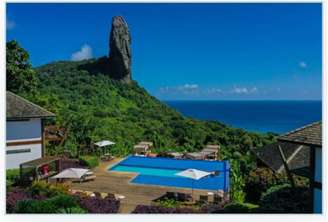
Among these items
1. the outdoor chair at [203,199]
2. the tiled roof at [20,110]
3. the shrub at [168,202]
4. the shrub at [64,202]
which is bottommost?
the shrub at [168,202]

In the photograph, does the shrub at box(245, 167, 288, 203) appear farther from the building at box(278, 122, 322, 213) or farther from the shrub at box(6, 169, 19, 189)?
the shrub at box(6, 169, 19, 189)

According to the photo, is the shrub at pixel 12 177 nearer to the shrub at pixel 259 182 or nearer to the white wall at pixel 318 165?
the shrub at pixel 259 182

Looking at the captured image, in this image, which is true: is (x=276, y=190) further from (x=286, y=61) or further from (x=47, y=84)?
(x=47, y=84)

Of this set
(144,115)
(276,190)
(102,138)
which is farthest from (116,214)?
(144,115)

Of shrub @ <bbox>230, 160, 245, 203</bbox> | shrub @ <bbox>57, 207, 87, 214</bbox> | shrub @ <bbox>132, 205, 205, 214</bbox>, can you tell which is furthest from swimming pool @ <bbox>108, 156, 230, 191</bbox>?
shrub @ <bbox>57, 207, 87, 214</bbox>

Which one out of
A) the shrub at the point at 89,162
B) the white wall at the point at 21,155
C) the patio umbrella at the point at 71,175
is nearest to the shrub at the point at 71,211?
the patio umbrella at the point at 71,175

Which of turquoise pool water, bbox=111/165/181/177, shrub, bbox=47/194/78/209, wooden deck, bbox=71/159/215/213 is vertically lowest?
turquoise pool water, bbox=111/165/181/177

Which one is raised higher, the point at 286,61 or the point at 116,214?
the point at 286,61
